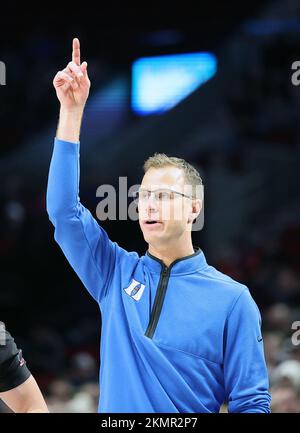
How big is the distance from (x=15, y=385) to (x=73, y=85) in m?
0.86

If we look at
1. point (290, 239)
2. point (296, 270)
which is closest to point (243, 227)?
point (290, 239)

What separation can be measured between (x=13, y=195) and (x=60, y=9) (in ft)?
11.3

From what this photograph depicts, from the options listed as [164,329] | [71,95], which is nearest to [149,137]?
[71,95]

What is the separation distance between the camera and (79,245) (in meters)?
2.56

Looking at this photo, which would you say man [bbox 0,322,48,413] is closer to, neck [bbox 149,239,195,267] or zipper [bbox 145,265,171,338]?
zipper [bbox 145,265,171,338]

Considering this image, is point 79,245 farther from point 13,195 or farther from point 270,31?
point 270,31

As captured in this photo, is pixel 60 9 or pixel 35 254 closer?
pixel 35 254

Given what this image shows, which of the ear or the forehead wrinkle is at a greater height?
the forehead wrinkle

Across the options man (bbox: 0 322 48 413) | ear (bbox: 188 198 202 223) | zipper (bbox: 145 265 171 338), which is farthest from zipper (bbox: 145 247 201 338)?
man (bbox: 0 322 48 413)

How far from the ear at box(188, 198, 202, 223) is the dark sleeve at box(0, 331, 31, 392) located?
2.11ft

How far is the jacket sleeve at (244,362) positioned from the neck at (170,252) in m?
0.23

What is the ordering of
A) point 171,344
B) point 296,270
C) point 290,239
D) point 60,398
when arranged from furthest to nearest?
point 290,239
point 296,270
point 60,398
point 171,344

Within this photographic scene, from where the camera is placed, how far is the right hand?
250 centimetres

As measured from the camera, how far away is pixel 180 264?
2.58 m
